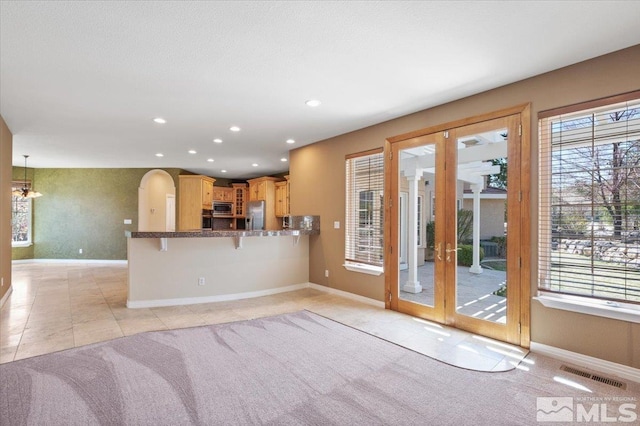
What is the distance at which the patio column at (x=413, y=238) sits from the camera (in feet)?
14.4

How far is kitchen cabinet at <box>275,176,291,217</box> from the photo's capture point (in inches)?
349

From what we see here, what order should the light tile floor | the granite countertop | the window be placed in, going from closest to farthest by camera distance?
the light tile floor, the granite countertop, the window

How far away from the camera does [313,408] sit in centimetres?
212

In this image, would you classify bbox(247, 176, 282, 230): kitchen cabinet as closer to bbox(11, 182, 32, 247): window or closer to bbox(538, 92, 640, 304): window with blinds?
bbox(11, 182, 32, 247): window

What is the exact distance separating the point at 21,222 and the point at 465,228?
11.1 m

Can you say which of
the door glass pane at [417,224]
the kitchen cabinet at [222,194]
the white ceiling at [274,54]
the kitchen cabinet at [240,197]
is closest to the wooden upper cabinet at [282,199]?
the kitchen cabinet at [240,197]

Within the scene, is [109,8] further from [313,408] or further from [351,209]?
[351,209]

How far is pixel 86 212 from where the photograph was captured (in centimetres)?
878

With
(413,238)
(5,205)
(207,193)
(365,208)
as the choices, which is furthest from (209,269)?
(207,193)

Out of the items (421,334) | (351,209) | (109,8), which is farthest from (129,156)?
(421,334)

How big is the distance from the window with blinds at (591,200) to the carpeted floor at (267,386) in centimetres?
80

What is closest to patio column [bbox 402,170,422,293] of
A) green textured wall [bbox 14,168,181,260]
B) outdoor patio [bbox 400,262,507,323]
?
outdoor patio [bbox 400,262,507,323]

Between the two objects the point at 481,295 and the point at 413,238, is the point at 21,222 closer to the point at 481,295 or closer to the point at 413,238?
the point at 413,238

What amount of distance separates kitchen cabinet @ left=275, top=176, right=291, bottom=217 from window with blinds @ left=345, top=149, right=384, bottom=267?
4.02 meters
